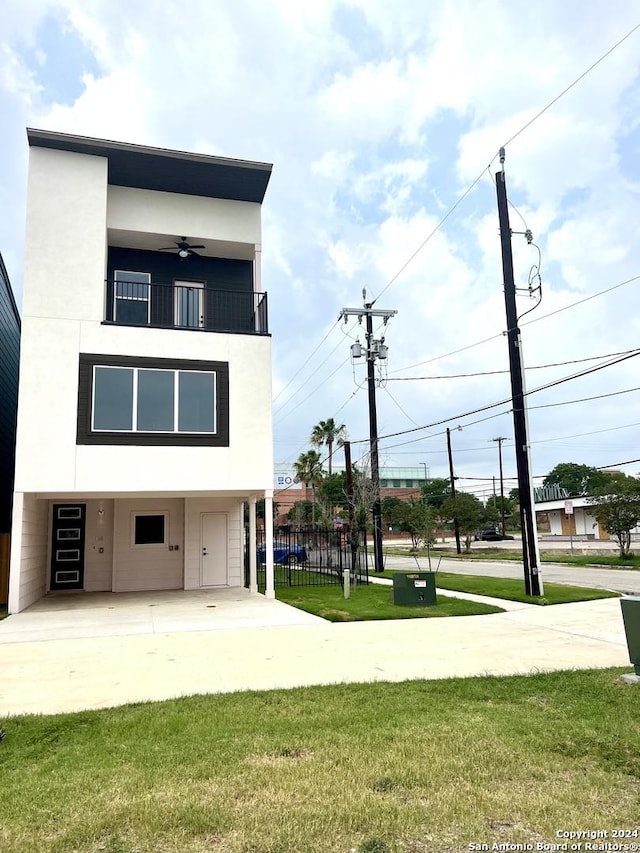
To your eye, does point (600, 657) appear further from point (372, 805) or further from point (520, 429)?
point (520, 429)

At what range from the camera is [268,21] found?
11.4m

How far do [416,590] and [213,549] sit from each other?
6809 millimetres

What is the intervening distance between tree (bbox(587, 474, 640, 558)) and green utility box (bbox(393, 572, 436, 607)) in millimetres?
14582

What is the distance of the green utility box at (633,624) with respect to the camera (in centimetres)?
616

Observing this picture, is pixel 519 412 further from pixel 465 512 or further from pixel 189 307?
pixel 465 512

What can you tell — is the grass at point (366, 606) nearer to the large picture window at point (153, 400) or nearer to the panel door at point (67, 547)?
the large picture window at point (153, 400)

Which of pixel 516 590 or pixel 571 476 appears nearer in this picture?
pixel 516 590

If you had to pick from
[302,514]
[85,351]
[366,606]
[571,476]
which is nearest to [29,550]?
[85,351]

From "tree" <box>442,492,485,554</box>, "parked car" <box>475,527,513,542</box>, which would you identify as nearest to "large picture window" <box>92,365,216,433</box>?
"tree" <box>442,492,485,554</box>

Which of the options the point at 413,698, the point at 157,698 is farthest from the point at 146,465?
the point at 413,698

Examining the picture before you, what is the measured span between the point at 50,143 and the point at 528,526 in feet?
47.3

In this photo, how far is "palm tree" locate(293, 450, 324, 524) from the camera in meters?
51.4

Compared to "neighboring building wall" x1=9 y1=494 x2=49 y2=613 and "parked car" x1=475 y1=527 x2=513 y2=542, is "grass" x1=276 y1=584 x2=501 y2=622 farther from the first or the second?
"parked car" x1=475 y1=527 x2=513 y2=542

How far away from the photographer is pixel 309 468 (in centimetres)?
5172
